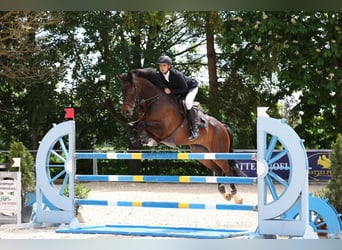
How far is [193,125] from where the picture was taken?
15.3 feet

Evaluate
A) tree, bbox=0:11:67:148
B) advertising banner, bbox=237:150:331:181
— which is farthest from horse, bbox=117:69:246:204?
tree, bbox=0:11:67:148

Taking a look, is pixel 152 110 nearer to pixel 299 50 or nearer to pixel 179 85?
pixel 179 85

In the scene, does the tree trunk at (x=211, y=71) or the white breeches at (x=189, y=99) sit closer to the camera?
the white breeches at (x=189, y=99)

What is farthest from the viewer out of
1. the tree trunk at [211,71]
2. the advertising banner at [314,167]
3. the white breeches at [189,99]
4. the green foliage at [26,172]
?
the tree trunk at [211,71]

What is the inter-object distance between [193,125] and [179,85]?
36 centimetres

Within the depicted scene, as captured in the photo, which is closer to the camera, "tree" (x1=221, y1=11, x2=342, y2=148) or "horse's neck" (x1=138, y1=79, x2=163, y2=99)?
"horse's neck" (x1=138, y1=79, x2=163, y2=99)

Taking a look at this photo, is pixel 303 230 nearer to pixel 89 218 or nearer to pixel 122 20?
pixel 89 218

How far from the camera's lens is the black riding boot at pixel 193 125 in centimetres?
462

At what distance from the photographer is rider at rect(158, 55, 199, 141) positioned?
4.44 meters

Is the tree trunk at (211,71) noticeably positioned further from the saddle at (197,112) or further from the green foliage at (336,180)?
the green foliage at (336,180)

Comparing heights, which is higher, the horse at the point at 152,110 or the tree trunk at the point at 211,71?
the tree trunk at the point at 211,71

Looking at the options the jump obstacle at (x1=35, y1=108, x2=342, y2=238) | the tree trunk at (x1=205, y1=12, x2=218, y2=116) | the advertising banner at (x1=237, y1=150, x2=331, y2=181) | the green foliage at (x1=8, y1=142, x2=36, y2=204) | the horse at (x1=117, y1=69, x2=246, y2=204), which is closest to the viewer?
the jump obstacle at (x1=35, y1=108, x2=342, y2=238)

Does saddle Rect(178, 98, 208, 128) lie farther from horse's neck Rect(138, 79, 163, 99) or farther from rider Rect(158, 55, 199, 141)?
horse's neck Rect(138, 79, 163, 99)

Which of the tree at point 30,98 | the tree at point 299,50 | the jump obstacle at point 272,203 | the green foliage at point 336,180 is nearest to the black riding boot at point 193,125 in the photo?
the jump obstacle at point 272,203
